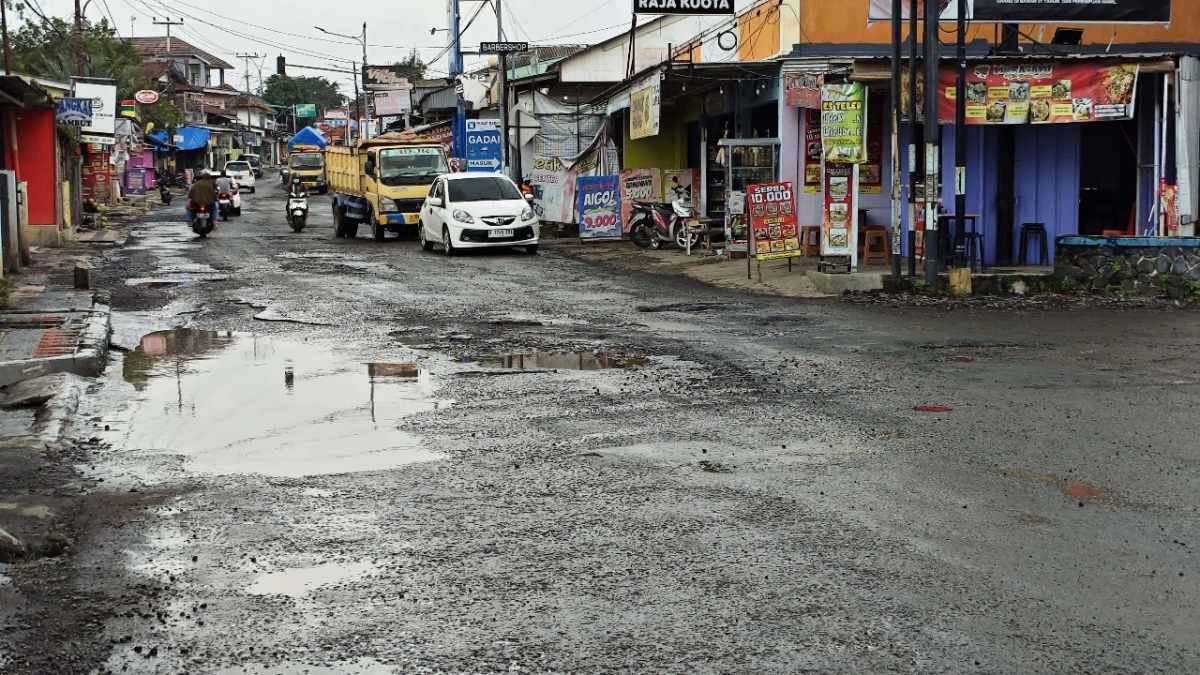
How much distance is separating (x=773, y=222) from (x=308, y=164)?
53.0m

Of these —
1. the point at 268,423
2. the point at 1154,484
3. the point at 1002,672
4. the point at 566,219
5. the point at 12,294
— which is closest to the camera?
the point at 1002,672

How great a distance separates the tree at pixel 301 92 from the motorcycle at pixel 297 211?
273 feet

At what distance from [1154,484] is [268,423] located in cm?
580

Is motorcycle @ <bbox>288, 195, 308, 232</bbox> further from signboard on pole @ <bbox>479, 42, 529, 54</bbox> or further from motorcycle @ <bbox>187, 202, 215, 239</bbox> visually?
signboard on pole @ <bbox>479, 42, 529, 54</bbox>

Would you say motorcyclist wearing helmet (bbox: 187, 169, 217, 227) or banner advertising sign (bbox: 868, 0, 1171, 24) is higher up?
banner advertising sign (bbox: 868, 0, 1171, 24)

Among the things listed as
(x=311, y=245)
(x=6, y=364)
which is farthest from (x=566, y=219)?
(x=6, y=364)

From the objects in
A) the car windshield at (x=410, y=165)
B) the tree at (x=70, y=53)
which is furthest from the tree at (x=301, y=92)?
the car windshield at (x=410, y=165)

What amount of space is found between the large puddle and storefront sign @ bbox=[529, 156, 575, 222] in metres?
21.0

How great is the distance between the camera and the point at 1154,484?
7.11m

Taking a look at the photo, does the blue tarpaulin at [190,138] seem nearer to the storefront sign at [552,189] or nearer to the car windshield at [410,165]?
the storefront sign at [552,189]

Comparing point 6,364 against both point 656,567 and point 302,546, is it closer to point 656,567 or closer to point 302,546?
point 302,546

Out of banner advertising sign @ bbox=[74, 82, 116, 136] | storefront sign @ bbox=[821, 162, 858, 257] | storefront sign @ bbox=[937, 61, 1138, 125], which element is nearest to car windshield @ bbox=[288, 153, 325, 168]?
banner advertising sign @ bbox=[74, 82, 116, 136]

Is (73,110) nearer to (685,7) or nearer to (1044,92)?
(685,7)

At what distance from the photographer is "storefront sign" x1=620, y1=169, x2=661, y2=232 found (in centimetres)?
2869
